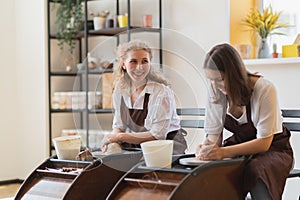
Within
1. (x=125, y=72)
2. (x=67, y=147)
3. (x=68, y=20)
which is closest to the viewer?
(x=125, y=72)

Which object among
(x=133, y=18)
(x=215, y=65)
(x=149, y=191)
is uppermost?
(x=133, y=18)

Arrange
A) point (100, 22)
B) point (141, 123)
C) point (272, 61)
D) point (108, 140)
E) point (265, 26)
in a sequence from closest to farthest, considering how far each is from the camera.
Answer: point (141, 123) < point (108, 140) < point (272, 61) < point (265, 26) < point (100, 22)

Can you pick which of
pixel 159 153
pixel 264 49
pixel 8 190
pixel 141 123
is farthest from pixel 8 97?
pixel 159 153

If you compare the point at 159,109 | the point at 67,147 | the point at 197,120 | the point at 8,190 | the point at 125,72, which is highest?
the point at 125,72

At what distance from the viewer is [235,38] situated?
433 centimetres

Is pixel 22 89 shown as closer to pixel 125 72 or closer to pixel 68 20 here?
pixel 68 20

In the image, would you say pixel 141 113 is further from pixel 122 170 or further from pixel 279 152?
pixel 279 152

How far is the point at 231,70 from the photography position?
2617 millimetres

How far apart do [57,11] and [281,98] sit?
2250 mm

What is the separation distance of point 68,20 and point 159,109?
2.78m

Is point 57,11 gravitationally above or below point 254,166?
above

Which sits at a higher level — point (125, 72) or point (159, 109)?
point (125, 72)

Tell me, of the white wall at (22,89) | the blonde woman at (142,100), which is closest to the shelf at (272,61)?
the blonde woman at (142,100)

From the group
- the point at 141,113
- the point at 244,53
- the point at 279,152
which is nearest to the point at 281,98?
the point at 244,53
